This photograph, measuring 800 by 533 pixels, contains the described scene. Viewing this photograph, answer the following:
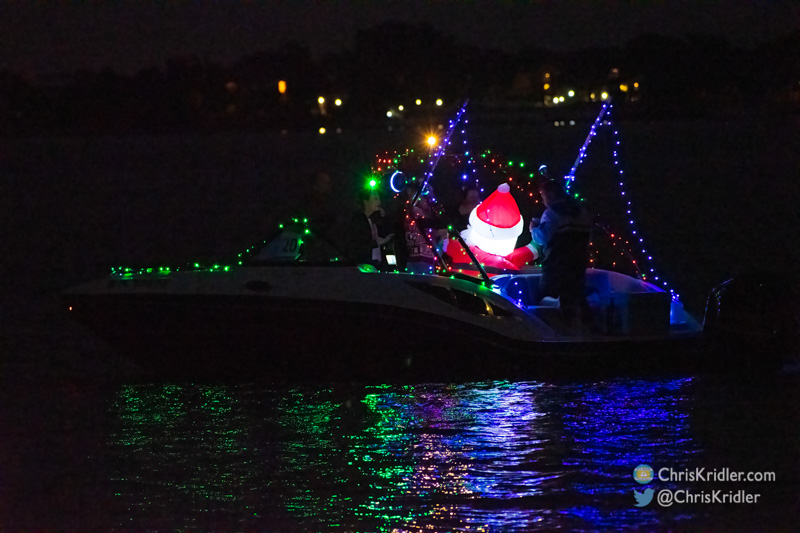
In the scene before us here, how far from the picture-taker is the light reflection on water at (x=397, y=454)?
7.00m

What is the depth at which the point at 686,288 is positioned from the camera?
60.4ft

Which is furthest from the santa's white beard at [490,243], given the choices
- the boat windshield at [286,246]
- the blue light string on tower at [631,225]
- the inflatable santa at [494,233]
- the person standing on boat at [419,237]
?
the boat windshield at [286,246]

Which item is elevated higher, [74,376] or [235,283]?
[235,283]

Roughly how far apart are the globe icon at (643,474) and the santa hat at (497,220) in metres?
4.35

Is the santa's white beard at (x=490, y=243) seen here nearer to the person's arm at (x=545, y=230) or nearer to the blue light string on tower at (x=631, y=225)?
the person's arm at (x=545, y=230)

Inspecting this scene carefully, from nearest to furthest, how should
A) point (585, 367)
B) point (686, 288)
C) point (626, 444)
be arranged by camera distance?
point (626, 444) → point (585, 367) → point (686, 288)

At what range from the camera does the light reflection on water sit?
700 cm

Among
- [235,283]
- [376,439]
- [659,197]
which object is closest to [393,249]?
[235,283]

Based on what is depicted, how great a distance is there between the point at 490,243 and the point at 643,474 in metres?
4.58

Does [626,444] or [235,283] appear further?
[235,283]

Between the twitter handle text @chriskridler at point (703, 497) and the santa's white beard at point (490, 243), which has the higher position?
the santa's white beard at point (490, 243)

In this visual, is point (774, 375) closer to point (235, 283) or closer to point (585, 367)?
point (585, 367)

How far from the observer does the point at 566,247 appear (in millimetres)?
10695

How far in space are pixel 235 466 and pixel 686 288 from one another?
1186cm
